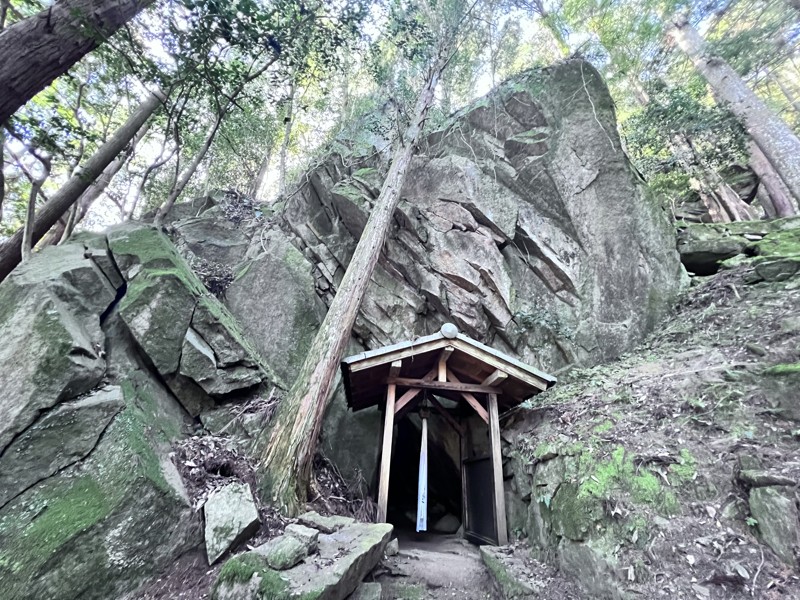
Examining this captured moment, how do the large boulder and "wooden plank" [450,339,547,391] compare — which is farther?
"wooden plank" [450,339,547,391]

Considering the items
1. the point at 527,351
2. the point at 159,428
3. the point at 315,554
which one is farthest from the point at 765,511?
the point at 159,428

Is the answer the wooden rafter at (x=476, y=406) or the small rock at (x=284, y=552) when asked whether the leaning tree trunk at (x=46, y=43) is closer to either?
the small rock at (x=284, y=552)

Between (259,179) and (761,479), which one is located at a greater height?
(259,179)

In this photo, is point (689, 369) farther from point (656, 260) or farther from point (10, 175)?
point (10, 175)

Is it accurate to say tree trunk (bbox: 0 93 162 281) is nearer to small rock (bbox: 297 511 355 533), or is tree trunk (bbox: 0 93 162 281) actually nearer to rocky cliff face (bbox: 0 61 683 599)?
rocky cliff face (bbox: 0 61 683 599)

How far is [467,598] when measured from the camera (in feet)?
13.4

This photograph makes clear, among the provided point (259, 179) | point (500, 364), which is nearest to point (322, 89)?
point (259, 179)

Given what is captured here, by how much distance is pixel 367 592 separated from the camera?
354cm

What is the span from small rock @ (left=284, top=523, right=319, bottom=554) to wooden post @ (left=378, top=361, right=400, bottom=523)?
6.03 feet

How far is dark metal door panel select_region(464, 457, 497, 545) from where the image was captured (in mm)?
5797

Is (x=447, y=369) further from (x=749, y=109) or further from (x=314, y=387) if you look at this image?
(x=749, y=109)

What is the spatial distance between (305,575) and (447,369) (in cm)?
438

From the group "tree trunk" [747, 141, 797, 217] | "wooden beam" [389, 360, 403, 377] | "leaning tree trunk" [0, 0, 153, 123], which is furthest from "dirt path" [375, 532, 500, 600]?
"tree trunk" [747, 141, 797, 217]

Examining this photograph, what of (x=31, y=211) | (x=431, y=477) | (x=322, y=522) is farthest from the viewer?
(x=431, y=477)
